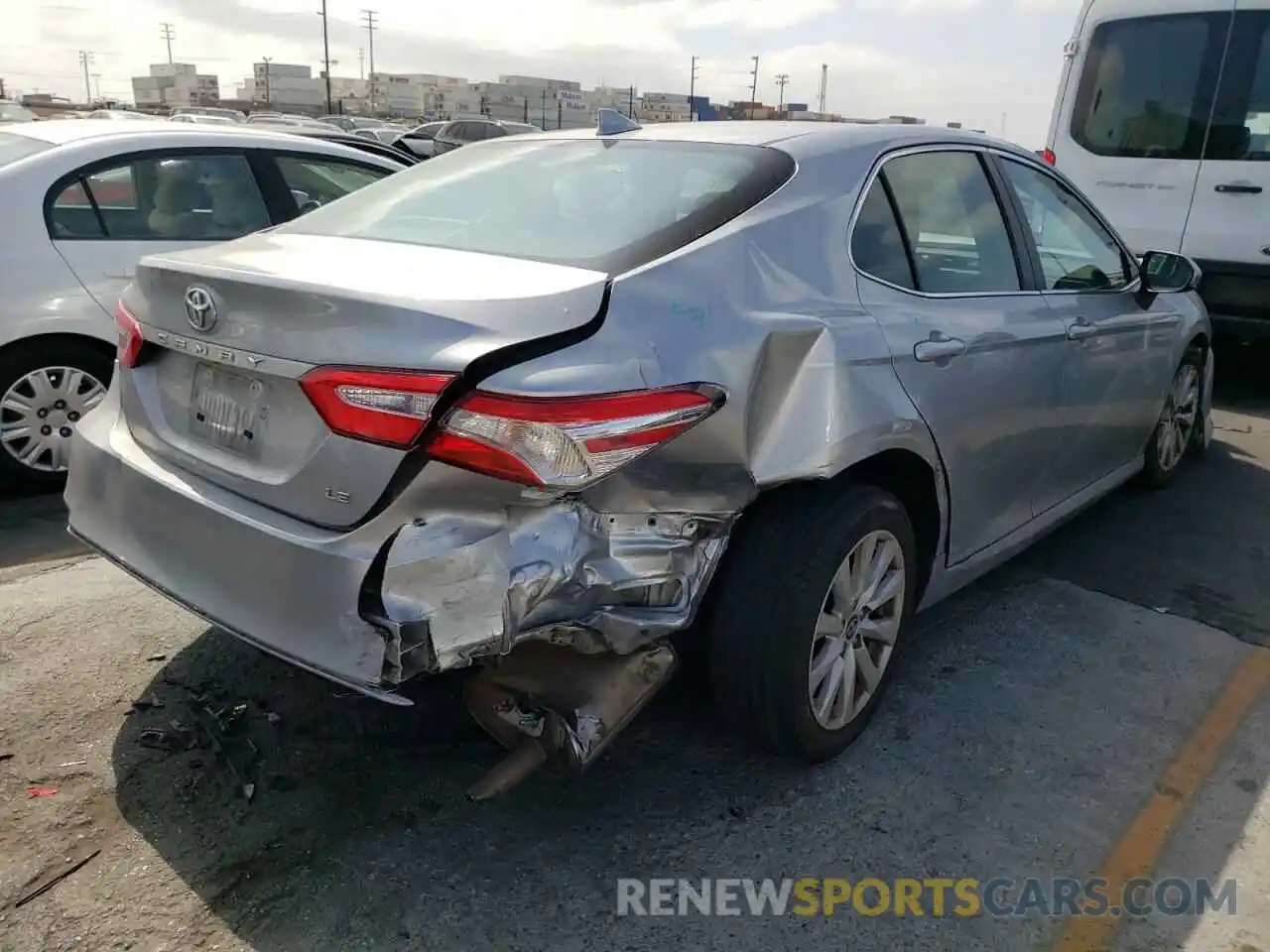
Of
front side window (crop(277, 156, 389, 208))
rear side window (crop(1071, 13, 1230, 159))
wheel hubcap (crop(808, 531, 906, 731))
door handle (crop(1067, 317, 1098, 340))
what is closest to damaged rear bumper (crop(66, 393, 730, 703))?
wheel hubcap (crop(808, 531, 906, 731))

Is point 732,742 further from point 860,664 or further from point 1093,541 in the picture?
point 1093,541

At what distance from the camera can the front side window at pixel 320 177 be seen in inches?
219

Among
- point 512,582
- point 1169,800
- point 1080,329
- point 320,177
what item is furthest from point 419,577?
point 320,177

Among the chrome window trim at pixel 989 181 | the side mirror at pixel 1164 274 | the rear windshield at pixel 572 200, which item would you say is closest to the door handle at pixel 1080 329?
the chrome window trim at pixel 989 181

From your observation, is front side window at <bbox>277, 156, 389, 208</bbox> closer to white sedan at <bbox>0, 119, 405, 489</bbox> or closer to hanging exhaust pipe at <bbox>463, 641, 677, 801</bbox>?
white sedan at <bbox>0, 119, 405, 489</bbox>

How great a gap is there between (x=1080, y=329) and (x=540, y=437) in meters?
2.52

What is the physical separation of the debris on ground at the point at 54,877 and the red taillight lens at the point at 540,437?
1.32 m

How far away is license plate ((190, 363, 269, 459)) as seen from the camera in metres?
2.39

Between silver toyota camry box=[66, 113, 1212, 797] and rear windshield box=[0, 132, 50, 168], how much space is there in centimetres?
245

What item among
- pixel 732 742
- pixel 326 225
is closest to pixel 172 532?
pixel 326 225

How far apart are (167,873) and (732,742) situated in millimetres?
1502

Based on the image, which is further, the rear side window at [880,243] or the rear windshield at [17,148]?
the rear windshield at [17,148]

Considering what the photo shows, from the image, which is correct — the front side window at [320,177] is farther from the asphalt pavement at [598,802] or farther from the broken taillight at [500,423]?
the broken taillight at [500,423]

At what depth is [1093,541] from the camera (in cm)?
472
